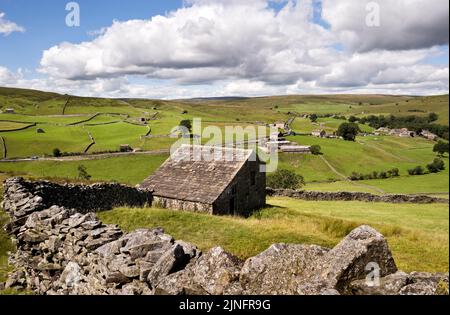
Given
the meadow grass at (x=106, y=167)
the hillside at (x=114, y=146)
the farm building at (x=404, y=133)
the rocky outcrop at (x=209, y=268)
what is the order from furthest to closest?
1. the farm building at (x=404, y=133)
2. the meadow grass at (x=106, y=167)
3. the hillside at (x=114, y=146)
4. the rocky outcrop at (x=209, y=268)

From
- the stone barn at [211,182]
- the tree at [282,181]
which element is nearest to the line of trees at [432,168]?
the tree at [282,181]

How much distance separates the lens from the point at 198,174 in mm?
28812

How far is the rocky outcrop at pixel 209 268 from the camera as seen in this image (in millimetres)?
5504

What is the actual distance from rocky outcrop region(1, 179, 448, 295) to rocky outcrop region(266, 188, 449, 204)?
3470cm

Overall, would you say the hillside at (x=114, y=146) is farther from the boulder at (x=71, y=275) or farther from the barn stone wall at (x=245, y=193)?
the barn stone wall at (x=245, y=193)

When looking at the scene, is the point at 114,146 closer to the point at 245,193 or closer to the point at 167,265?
the point at 245,193

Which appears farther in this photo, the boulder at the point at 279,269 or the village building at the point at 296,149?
the village building at the point at 296,149

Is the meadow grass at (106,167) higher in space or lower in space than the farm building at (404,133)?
lower

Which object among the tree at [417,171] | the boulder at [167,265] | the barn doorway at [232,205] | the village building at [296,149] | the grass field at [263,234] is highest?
the boulder at [167,265]

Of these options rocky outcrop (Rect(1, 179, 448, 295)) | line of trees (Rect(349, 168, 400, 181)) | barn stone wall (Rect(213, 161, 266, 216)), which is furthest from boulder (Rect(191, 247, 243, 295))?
line of trees (Rect(349, 168, 400, 181))

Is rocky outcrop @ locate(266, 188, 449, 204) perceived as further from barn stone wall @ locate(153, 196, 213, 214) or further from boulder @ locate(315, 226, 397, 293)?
boulder @ locate(315, 226, 397, 293)

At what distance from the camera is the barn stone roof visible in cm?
2691
